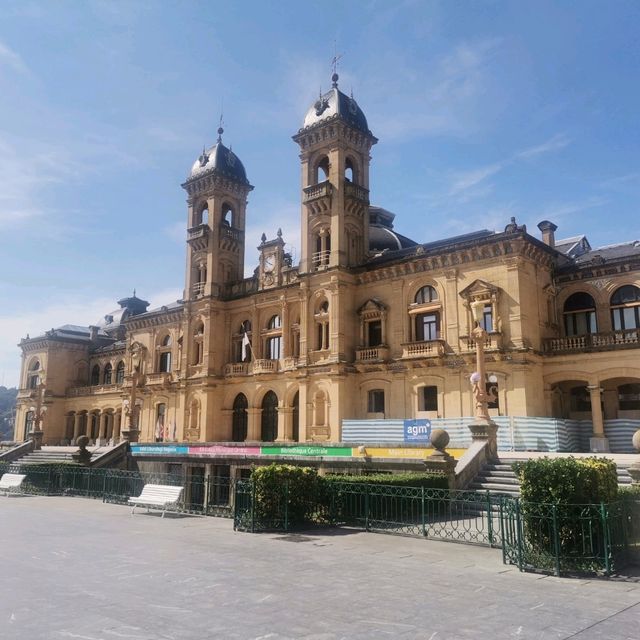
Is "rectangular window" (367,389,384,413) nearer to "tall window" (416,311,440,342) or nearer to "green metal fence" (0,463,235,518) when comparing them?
"tall window" (416,311,440,342)

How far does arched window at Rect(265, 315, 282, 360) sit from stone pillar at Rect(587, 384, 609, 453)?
20.8 meters

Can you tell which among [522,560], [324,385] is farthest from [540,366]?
[522,560]

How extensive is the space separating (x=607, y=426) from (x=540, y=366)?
443 centimetres

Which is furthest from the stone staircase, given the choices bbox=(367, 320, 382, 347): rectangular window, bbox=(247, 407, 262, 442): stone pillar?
bbox=(247, 407, 262, 442): stone pillar

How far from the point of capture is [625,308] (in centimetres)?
3353

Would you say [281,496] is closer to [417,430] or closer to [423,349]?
[417,430]

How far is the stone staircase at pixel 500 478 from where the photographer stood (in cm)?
1884

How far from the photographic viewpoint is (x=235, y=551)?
12.8 metres

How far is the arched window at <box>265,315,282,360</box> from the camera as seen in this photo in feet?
145

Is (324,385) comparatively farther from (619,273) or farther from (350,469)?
(619,273)

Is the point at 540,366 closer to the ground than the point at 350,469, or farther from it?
farther from it

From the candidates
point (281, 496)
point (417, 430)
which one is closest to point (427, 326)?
point (417, 430)

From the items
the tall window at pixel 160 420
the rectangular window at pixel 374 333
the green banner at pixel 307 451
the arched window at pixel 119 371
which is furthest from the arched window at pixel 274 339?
the arched window at pixel 119 371

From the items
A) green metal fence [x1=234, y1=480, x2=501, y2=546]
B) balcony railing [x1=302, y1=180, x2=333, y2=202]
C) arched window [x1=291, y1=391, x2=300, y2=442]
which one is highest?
balcony railing [x1=302, y1=180, x2=333, y2=202]
